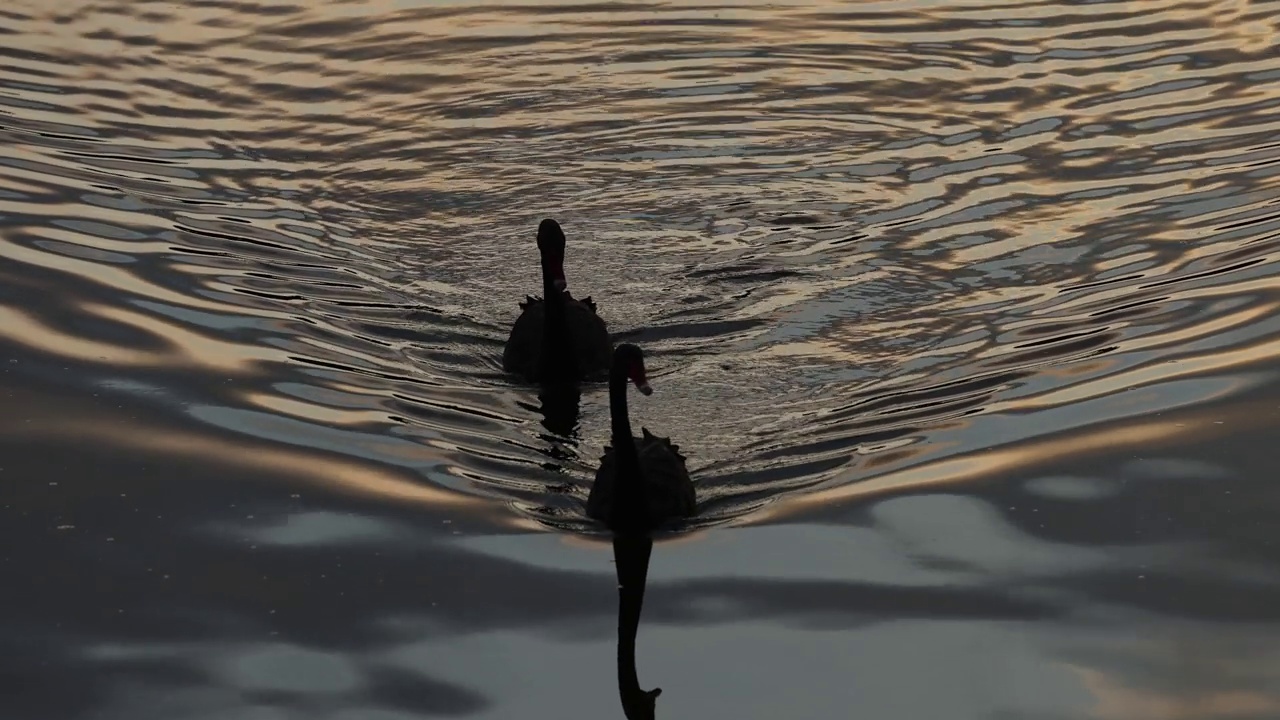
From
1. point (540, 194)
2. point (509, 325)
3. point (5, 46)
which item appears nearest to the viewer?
point (509, 325)

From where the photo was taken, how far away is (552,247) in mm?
12969

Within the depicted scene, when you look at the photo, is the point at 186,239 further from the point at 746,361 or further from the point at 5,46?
the point at 5,46

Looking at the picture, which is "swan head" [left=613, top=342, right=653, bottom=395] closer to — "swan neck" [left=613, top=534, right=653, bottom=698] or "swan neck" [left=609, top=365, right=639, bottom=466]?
"swan neck" [left=609, top=365, right=639, bottom=466]

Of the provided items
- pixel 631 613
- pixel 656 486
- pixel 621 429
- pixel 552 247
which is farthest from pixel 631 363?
pixel 552 247

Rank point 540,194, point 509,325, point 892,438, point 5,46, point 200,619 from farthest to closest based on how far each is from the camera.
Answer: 1. point 5,46
2. point 540,194
3. point 509,325
4. point 892,438
5. point 200,619

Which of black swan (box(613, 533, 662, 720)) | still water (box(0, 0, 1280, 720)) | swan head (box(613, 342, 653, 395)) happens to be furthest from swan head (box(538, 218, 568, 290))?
black swan (box(613, 533, 662, 720))

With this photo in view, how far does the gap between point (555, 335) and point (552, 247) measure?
64 cm

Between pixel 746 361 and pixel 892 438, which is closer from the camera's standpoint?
pixel 892 438

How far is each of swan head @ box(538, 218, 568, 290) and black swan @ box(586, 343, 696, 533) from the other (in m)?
2.31

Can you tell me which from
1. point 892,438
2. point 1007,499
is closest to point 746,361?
point 892,438

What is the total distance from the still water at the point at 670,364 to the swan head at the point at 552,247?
0.78 metres

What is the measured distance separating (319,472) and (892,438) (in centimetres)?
318

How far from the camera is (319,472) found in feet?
36.2

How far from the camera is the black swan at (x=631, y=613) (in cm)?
853
